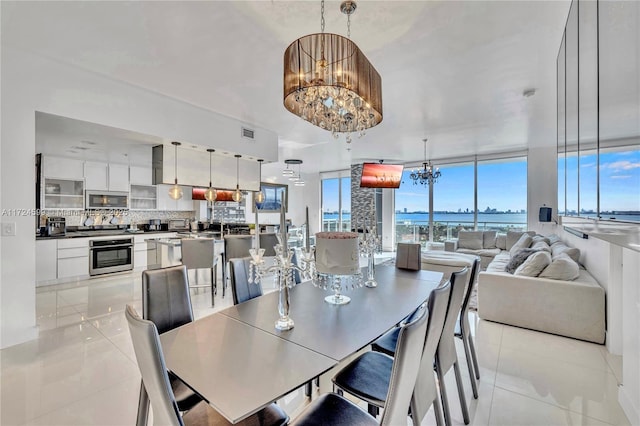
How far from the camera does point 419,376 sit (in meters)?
1.25

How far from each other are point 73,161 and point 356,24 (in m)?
6.24

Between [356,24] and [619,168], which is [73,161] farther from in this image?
[619,168]

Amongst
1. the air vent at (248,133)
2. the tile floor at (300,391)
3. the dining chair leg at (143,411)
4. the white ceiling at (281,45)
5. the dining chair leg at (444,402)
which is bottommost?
the tile floor at (300,391)

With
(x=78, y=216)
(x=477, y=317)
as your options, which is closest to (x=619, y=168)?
(x=477, y=317)

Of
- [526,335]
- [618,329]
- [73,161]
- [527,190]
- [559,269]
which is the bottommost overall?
[526,335]

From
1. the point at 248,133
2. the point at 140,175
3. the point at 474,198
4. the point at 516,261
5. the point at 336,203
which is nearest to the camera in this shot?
the point at 516,261

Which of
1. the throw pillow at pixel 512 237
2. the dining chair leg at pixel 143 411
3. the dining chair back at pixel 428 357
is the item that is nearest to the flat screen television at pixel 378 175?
the throw pillow at pixel 512 237

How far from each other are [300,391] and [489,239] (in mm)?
6295

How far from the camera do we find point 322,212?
10.7 metres

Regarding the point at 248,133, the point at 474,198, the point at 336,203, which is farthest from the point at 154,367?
the point at 336,203

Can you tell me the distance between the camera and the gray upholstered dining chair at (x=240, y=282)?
2.03m

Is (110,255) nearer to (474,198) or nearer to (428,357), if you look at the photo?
(428,357)

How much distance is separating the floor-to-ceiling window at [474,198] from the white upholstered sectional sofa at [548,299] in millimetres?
3949

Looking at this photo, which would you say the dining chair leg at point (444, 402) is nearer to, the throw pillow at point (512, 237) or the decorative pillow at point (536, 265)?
the decorative pillow at point (536, 265)
